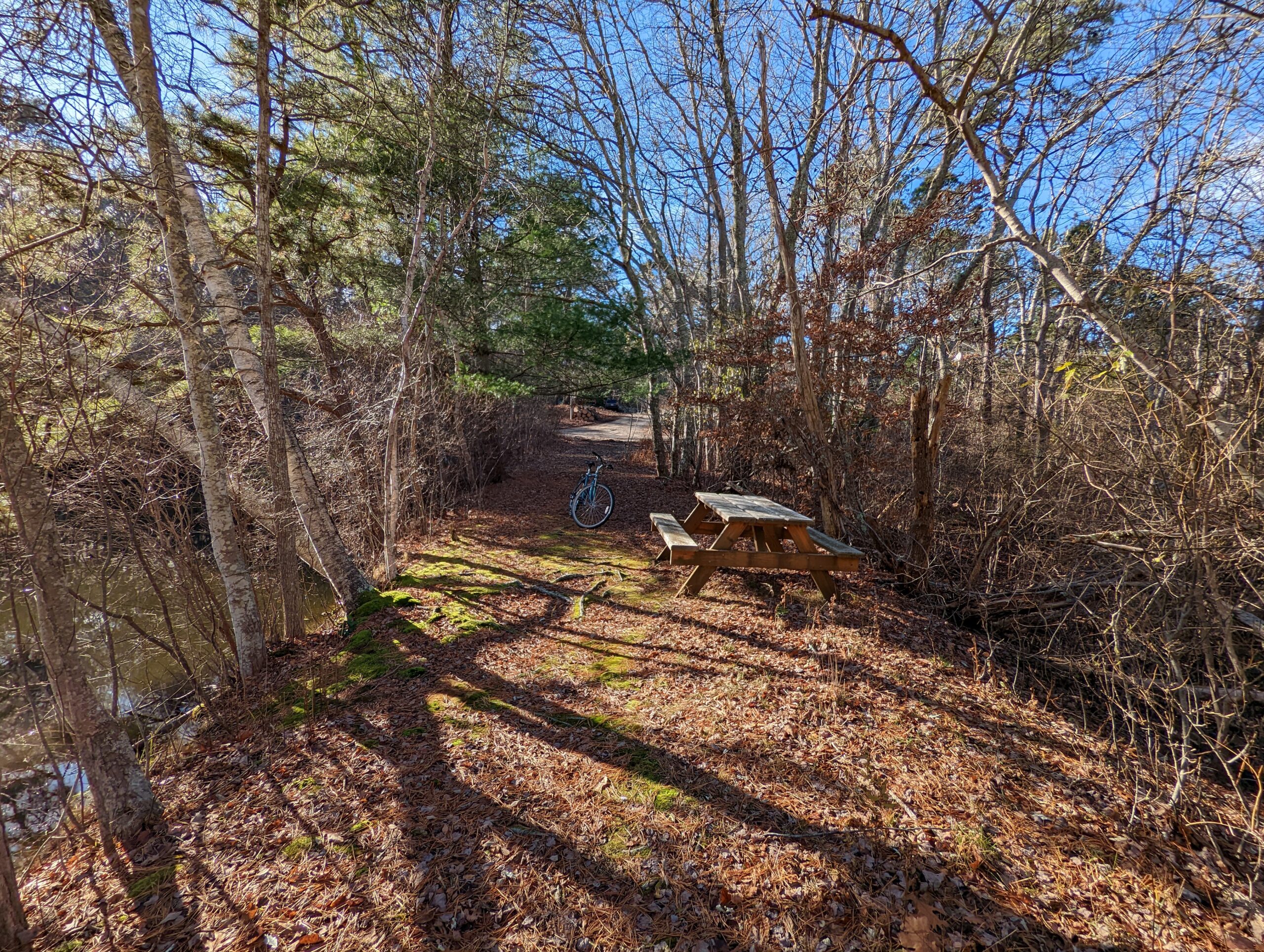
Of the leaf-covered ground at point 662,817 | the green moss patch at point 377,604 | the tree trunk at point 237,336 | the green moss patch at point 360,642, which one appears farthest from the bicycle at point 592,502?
the leaf-covered ground at point 662,817

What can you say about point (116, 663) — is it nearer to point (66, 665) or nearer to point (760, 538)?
point (66, 665)

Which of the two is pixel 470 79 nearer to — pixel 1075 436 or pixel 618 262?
pixel 618 262

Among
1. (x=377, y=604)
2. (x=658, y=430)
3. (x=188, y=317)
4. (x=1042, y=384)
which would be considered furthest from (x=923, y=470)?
(x=658, y=430)

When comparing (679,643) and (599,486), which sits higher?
(599,486)

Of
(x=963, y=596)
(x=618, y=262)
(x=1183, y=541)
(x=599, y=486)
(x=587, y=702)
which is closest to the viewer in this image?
(x=1183, y=541)

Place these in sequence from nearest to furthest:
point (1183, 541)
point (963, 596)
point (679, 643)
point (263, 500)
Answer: point (1183, 541)
point (679, 643)
point (963, 596)
point (263, 500)

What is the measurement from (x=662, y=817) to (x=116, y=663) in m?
4.41

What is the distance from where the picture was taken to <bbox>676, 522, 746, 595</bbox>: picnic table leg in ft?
15.0

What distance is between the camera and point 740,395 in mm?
7820

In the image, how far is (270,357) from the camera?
4.74m

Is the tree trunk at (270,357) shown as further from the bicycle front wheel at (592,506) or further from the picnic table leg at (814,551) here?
the picnic table leg at (814,551)

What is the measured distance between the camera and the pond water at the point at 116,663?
322 cm

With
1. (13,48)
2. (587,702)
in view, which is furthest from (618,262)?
(587,702)

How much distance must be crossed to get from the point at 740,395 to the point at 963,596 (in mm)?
4285
